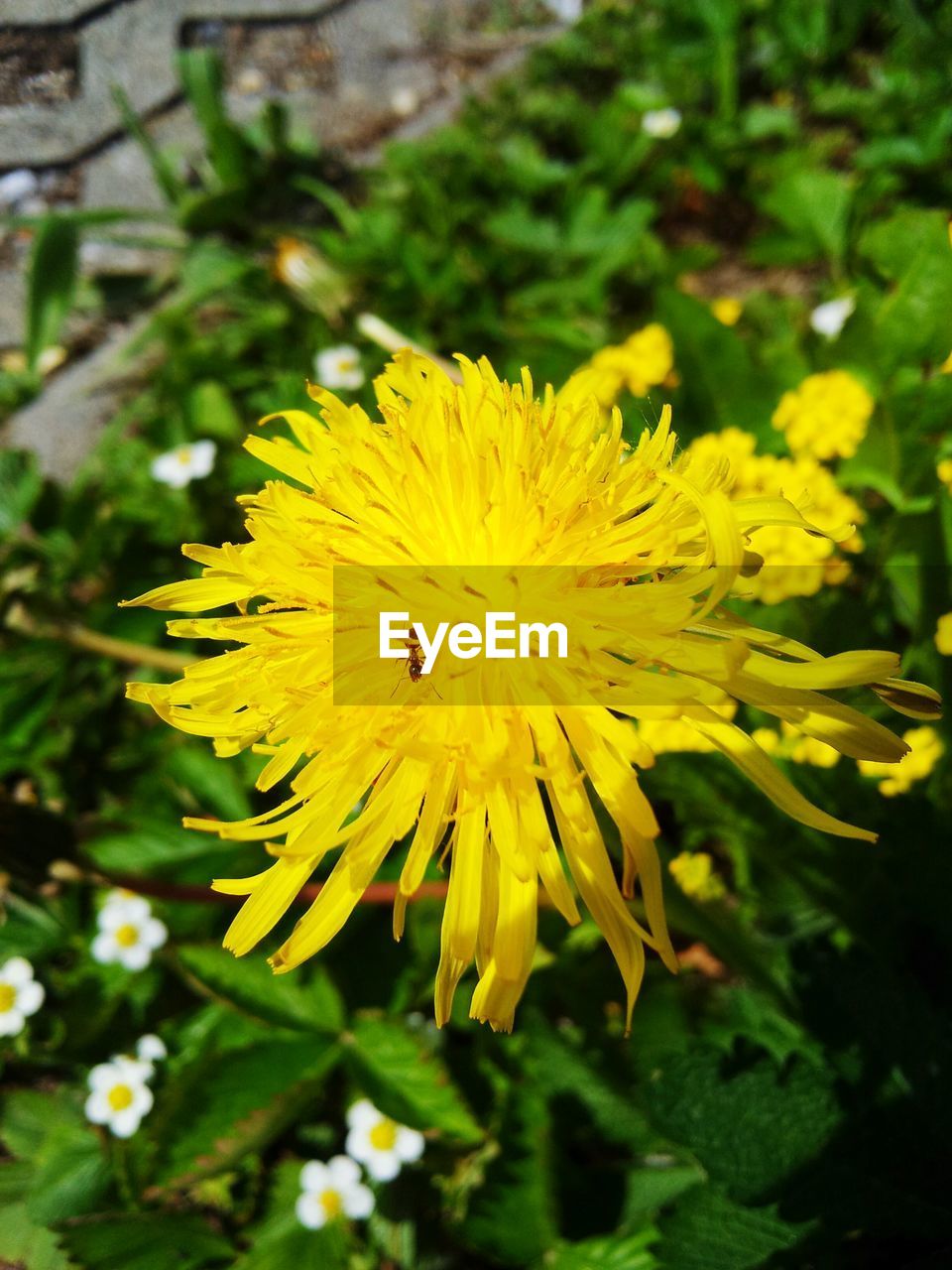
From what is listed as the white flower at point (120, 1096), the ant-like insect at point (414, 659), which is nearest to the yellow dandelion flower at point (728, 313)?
the ant-like insect at point (414, 659)

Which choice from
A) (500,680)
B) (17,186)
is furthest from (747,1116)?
→ (17,186)

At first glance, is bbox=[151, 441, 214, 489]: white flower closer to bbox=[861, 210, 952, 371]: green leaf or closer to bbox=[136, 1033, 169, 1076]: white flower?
bbox=[136, 1033, 169, 1076]: white flower

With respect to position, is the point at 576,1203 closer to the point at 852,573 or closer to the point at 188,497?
the point at 852,573

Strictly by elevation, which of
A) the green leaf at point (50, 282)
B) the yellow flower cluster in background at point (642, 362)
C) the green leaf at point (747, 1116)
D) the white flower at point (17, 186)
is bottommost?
the green leaf at point (747, 1116)

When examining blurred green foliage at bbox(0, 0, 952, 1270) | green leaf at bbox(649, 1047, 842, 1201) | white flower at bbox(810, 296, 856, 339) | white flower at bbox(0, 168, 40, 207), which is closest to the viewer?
green leaf at bbox(649, 1047, 842, 1201)

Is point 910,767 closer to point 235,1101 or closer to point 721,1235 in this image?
point 721,1235

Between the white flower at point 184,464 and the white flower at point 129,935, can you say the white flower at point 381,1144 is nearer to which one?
the white flower at point 129,935

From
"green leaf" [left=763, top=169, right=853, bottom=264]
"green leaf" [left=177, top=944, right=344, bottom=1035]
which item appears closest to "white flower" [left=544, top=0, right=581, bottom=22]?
"green leaf" [left=763, top=169, right=853, bottom=264]
